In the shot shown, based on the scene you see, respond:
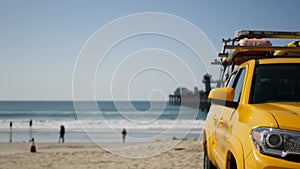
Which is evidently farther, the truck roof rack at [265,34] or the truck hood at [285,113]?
the truck roof rack at [265,34]

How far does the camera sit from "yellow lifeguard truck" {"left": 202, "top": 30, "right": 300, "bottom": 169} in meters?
2.74

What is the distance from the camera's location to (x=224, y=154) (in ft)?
13.2

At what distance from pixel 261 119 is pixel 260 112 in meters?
0.14

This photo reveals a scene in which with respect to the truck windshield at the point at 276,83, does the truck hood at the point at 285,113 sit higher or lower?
lower

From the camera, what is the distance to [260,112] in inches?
122

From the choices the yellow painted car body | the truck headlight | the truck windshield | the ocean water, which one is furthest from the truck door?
the ocean water

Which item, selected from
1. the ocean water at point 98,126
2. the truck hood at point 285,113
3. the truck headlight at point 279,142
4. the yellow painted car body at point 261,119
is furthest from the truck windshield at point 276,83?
the ocean water at point 98,126

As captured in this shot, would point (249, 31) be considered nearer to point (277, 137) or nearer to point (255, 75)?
point (255, 75)

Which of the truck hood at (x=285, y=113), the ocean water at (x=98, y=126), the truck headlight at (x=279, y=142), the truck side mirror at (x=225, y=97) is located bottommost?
the ocean water at (x=98, y=126)

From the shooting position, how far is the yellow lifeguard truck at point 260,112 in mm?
2742

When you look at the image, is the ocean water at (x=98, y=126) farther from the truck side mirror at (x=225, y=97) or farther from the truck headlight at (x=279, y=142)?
the truck headlight at (x=279, y=142)

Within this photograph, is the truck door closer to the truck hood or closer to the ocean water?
the truck hood

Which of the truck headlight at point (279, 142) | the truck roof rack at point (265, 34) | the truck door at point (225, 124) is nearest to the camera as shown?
the truck headlight at point (279, 142)

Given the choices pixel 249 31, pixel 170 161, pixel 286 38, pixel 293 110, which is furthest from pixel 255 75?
pixel 170 161
